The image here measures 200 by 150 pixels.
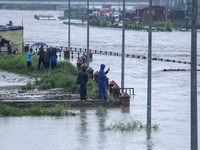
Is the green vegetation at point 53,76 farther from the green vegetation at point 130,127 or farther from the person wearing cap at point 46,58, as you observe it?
the green vegetation at point 130,127

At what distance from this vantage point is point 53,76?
22562 mm

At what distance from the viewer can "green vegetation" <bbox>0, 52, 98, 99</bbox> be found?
20.7 metres

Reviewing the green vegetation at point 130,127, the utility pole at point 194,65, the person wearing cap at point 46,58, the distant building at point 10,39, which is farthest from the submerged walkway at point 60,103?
the distant building at point 10,39

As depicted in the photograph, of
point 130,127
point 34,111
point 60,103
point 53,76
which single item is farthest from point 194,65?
point 53,76

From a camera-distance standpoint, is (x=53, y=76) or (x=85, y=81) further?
(x=53, y=76)

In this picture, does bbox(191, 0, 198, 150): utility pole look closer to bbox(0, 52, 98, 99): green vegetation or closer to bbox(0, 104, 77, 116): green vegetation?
bbox(0, 104, 77, 116): green vegetation

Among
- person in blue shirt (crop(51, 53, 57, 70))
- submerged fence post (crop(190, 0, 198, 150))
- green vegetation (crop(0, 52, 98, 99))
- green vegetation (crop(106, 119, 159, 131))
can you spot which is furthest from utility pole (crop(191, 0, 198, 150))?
person in blue shirt (crop(51, 53, 57, 70))

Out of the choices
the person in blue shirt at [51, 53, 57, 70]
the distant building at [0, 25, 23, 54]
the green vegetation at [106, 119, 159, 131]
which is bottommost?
the green vegetation at [106, 119, 159, 131]

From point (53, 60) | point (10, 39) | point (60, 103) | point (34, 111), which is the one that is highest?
point (10, 39)

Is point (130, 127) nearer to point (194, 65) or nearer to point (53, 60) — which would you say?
point (194, 65)

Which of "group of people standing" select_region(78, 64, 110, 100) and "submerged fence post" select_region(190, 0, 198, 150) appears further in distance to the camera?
"group of people standing" select_region(78, 64, 110, 100)

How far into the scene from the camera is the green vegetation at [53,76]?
20.7m

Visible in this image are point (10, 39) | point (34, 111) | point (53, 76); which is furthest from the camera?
point (10, 39)

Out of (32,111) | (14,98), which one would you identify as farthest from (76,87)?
(32,111)
